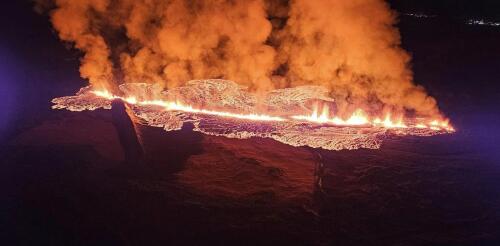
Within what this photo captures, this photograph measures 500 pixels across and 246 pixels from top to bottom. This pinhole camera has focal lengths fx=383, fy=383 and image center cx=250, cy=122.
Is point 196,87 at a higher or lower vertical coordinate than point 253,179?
higher

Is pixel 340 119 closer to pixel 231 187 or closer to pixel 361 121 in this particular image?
pixel 361 121

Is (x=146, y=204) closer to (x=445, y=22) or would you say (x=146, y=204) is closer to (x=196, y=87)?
(x=196, y=87)

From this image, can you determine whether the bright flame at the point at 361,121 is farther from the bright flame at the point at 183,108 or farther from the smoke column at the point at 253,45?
the bright flame at the point at 183,108

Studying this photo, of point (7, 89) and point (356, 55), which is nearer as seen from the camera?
point (356, 55)

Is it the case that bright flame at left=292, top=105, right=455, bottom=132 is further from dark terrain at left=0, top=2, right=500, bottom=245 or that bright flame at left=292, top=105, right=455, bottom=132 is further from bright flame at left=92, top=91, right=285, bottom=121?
bright flame at left=92, top=91, right=285, bottom=121

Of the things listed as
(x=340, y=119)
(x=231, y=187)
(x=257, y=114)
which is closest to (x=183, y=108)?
(x=257, y=114)

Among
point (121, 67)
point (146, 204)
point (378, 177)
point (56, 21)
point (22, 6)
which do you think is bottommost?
point (146, 204)

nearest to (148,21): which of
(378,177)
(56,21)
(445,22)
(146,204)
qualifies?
(56,21)
